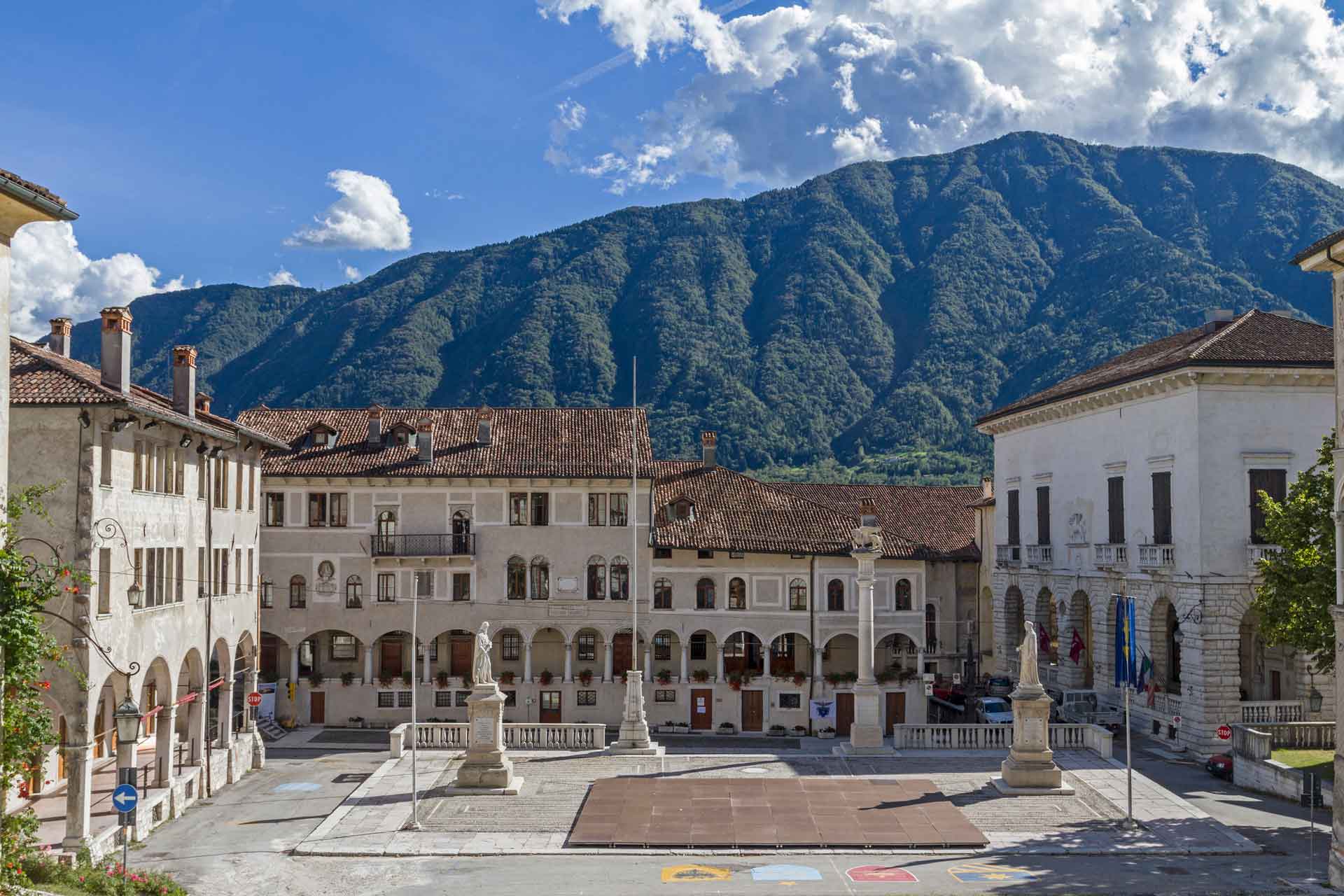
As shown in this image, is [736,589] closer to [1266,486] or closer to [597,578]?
[597,578]

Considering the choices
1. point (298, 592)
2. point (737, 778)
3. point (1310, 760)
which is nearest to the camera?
point (737, 778)

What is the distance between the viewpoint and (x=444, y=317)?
160 meters

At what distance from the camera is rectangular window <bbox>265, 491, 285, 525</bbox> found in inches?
2025

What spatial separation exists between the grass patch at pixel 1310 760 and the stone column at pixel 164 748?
101ft

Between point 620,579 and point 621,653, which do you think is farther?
point 621,653

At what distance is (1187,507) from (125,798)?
112ft

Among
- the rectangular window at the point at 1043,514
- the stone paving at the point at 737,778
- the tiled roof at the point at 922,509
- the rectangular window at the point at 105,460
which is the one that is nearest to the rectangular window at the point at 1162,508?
the rectangular window at the point at 1043,514

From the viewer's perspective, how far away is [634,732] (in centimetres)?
3800

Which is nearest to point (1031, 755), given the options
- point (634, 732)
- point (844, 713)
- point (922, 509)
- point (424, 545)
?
point (634, 732)

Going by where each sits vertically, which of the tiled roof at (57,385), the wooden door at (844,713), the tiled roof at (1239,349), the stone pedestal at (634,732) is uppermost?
the tiled roof at (1239,349)

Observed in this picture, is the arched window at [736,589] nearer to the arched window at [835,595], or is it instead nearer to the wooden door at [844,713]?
the arched window at [835,595]

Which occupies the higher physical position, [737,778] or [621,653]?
[621,653]

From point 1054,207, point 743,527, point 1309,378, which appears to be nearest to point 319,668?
point 743,527

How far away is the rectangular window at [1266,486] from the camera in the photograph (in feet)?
133
